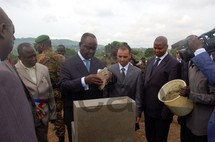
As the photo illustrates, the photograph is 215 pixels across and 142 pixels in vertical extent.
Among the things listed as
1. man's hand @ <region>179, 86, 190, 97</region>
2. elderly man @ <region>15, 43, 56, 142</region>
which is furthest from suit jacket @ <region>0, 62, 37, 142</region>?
man's hand @ <region>179, 86, 190, 97</region>

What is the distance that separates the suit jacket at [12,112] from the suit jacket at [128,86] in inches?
101

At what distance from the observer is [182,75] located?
331 centimetres

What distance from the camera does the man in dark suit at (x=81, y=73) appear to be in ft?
9.43

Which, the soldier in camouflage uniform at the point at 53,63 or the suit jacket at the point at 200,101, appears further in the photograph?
the soldier in camouflage uniform at the point at 53,63

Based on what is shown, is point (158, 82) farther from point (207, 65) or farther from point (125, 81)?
point (207, 65)

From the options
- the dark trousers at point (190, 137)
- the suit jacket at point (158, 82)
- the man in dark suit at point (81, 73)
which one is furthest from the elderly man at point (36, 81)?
the dark trousers at point (190, 137)

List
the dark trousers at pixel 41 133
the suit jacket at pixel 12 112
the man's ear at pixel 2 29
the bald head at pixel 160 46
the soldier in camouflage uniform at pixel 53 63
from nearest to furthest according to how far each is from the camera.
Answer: the suit jacket at pixel 12 112 → the man's ear at pixel 2 29 → the dark trousers at pixel 41 133 → the bald head at pixel 160 46 → the soldier in camouflage uniform at pixel 53 63

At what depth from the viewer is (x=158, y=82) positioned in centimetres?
343

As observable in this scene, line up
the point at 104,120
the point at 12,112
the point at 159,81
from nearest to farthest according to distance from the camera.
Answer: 1. the point at 12,112
2. the point at 104,120
3. the point at 159,81

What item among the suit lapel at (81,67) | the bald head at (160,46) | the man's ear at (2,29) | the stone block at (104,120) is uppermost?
the man's ear at (2,29)

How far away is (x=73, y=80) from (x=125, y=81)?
0.92 meters

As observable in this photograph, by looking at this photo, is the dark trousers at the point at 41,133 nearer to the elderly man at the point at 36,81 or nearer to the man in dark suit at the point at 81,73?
the elderly man at the point at 36,81

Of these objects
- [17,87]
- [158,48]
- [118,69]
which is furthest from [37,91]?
[17,87]

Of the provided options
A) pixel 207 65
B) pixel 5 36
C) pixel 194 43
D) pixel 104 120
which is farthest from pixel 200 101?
pixel 5 36
